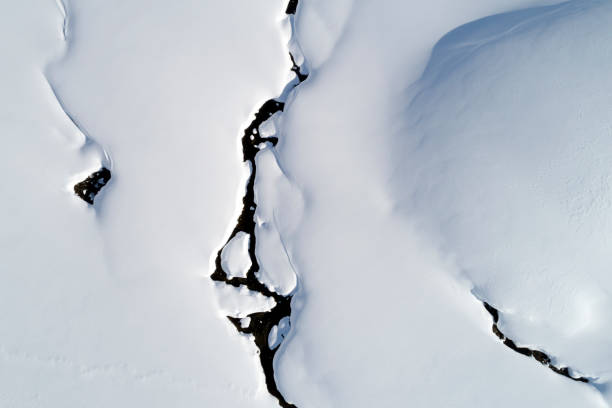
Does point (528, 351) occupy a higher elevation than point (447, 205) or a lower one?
lower

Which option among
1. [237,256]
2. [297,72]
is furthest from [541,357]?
[297,72]

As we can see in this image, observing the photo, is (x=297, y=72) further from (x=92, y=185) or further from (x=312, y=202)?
(x=92, y=185)

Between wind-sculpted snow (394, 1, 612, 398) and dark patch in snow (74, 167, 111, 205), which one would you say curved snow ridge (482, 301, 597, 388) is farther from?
dark patch in snow (74, 167, 111, 205)

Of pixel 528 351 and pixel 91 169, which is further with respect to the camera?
pixel 91 169

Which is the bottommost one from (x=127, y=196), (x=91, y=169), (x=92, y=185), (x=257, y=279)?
(x=257, y=279)

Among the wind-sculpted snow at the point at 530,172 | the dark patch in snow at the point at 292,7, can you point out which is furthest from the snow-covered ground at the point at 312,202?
the dark patch in snow at the point at 292,7

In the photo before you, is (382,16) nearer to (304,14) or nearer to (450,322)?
(304,14)

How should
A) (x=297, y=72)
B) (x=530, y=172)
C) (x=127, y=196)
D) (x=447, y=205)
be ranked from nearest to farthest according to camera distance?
(x=530, y=172), (x=447, y=205), (x=127, y=196), (x=297, y=72)
